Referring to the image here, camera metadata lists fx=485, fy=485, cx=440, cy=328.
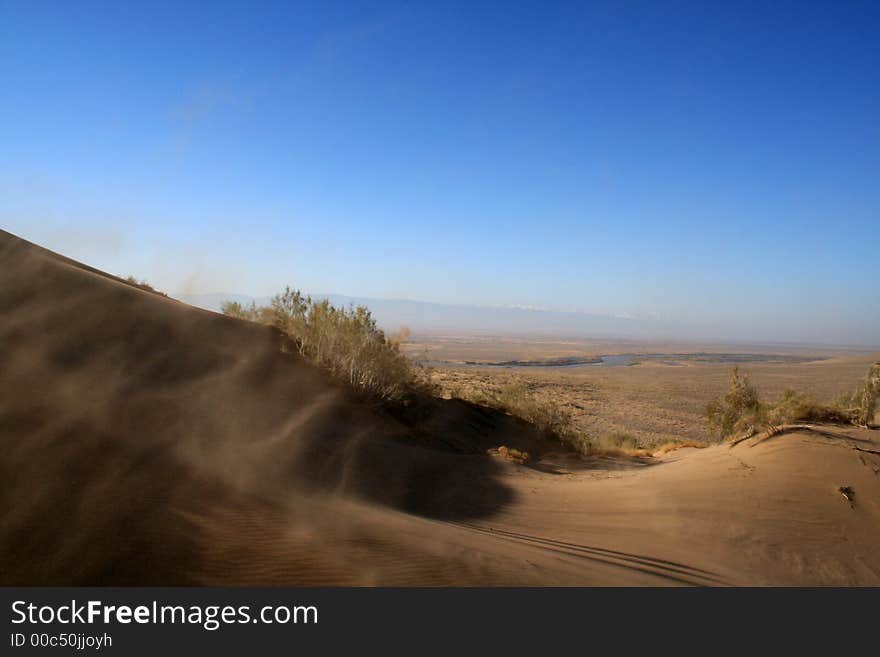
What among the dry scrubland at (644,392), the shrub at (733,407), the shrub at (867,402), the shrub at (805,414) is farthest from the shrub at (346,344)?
the shrub at (867,402)

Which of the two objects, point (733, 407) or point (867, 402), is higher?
point (867, 402)

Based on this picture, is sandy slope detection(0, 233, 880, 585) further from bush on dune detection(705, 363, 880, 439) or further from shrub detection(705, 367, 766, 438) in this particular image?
shrub detection(705, 367, 766, 438)

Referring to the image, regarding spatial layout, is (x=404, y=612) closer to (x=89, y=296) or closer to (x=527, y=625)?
(x=527, y=625)

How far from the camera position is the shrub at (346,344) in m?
8.77

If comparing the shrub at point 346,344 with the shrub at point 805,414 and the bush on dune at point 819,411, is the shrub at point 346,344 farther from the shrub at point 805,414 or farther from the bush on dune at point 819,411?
the shrub at point 805,414

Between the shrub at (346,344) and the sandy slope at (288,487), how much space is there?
19.6 inches

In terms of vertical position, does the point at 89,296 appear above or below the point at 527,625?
above

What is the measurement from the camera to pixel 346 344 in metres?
8.84

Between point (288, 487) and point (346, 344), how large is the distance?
417 cm

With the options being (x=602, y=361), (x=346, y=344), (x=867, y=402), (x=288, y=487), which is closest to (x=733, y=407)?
(x=867, y=402)

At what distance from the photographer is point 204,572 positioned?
111 inches

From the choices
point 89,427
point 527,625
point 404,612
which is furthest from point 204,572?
point 89,427

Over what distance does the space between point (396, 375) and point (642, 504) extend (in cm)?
523

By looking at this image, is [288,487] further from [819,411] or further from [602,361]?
[602,361]
